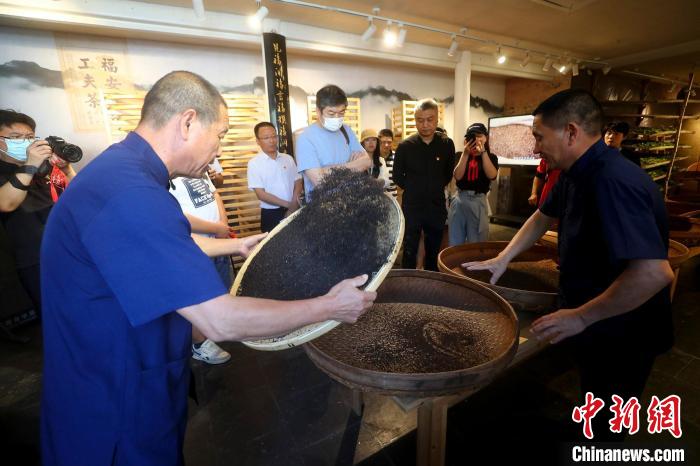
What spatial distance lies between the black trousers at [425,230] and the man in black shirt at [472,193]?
0.32m

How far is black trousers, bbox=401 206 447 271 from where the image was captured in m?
3.12

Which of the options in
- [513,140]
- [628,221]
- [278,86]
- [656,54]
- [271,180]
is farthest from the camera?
[513,140]

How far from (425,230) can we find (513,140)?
14.7ft

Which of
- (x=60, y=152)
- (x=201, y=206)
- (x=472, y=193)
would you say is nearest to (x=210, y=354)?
Result: (x=201, y=206)

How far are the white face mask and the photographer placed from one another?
7.12ft

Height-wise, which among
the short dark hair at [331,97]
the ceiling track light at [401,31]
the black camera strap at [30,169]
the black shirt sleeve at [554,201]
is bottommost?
the black shirt sleeve at [554,201]

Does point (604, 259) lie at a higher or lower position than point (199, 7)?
lower

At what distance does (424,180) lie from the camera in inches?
121

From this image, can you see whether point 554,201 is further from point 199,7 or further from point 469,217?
point 199,7

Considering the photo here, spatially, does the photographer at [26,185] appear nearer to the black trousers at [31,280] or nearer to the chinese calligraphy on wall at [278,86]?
the black trousers at [31,280]

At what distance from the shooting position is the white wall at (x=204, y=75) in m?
3.31

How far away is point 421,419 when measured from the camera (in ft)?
3.90

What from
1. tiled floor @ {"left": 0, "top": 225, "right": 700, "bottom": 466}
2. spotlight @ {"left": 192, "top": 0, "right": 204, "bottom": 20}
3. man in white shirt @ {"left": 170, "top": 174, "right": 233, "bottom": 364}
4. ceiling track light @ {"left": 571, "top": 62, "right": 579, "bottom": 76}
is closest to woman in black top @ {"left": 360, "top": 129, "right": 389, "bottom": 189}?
spotlight @ {"left": 192, "top": 0, "right": 204, "bottom": 20}

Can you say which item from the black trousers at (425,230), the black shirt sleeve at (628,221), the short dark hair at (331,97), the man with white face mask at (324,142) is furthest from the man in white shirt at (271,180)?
the black shirt sleeve at (628,221)
